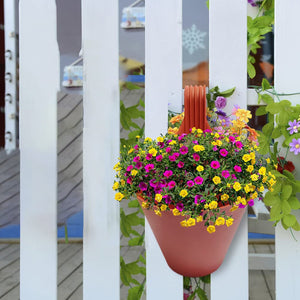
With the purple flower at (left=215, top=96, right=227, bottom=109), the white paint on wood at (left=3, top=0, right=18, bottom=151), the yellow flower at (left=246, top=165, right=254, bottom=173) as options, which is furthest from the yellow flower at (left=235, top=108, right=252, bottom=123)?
the white paint on wood at (left=3, top=0, right=18, bottom=151)

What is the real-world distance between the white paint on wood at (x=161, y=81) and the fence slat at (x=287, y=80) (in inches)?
10.2

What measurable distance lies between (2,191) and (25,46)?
2.33 meters

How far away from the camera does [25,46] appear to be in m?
1.11

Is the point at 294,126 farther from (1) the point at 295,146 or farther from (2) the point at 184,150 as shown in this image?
(2) the point at 184,150

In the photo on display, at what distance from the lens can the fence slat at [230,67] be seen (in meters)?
1.04

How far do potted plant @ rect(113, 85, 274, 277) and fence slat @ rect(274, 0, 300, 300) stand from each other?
0.23m

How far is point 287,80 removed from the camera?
1044 millimetres

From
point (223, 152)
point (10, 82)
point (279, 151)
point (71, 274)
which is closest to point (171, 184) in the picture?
point (223, 152)

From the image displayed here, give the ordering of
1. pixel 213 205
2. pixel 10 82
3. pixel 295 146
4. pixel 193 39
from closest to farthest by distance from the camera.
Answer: pixel 213 205, pixel 295 146, pixel 193 39, pixel 10 82

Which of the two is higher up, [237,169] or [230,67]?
[230,67]

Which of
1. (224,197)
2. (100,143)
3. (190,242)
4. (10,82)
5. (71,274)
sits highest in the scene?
(10,82)

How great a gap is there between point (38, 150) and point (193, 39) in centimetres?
134

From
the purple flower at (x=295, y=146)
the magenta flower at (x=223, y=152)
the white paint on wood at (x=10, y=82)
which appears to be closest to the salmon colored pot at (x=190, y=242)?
the magenta flower at (x=223, y=152)

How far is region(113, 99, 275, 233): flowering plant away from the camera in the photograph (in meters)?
0.79
